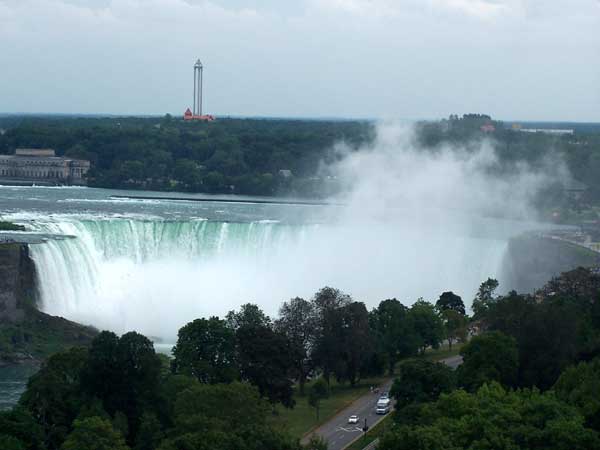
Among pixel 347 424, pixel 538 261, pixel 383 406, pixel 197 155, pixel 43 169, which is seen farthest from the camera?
pixel 197 155

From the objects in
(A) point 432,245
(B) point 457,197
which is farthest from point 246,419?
(B) point 457,197

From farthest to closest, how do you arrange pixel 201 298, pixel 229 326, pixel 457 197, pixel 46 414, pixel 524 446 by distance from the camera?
pixel 457 197 → pixel 201 298 → pixel 229 326 → pixel 46 414 → pixel 524 446

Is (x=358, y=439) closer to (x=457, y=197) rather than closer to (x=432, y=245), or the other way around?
(x=432, y=245)

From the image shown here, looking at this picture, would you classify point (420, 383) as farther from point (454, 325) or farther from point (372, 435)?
point (454, 325)

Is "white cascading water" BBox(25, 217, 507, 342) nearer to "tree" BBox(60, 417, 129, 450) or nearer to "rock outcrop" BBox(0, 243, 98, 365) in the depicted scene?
"rock outcrop" BBox(0, 243, 98, 365)

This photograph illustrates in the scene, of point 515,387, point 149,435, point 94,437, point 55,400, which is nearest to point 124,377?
point 55,400

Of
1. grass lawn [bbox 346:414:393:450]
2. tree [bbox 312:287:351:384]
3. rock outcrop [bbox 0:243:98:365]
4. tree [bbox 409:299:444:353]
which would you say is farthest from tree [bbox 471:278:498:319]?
grass lawn [bbox 346:414:393:450]
